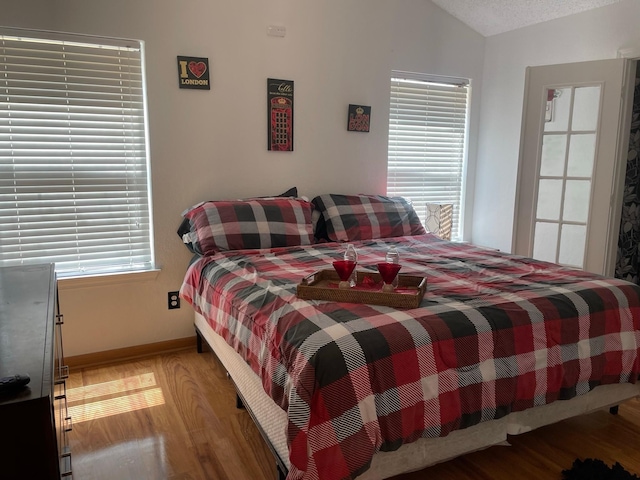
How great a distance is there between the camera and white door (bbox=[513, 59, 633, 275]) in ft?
9.84

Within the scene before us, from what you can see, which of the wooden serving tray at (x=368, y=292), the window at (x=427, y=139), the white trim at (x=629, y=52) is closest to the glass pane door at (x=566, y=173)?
the white trim at (x=629, y=52)

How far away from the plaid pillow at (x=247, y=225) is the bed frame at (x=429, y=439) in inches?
26.0

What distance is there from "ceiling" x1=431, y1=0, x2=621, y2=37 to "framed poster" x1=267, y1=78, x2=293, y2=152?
1.40 meters

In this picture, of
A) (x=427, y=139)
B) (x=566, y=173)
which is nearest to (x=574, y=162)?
(x=566, y=173)

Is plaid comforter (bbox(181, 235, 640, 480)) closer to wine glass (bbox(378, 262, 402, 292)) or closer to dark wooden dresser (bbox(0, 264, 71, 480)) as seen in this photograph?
wine glass (bbox(378, 262, 402, 292))

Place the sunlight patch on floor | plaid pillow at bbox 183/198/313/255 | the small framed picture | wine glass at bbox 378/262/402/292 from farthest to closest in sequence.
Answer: the small framed picture
plaid pillow at bbox 183/198/313/255
the sunlight patch on floor
wine glass at bbox 378/262/402/292

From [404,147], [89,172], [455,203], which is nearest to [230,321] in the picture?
[89,172]

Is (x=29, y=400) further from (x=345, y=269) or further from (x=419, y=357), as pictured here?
(x=345, y=269)

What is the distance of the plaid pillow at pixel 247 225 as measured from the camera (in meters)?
2.63

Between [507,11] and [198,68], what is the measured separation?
2.21 metres

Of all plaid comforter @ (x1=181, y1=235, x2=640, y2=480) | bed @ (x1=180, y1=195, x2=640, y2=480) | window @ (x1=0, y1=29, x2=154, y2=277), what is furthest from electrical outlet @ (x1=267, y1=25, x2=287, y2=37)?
plaid comforter @ (x1=181, y1=235, x2=640, y2=480)

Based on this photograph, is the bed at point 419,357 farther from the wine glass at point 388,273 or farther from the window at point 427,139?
the window at point 427,139

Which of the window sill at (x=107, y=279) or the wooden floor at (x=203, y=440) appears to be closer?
the wooden floor at (x=203, y=440)

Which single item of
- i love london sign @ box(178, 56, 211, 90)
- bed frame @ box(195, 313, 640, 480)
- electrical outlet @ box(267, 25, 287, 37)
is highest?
electrical outlet @ box(267, 25, 287, 37)
